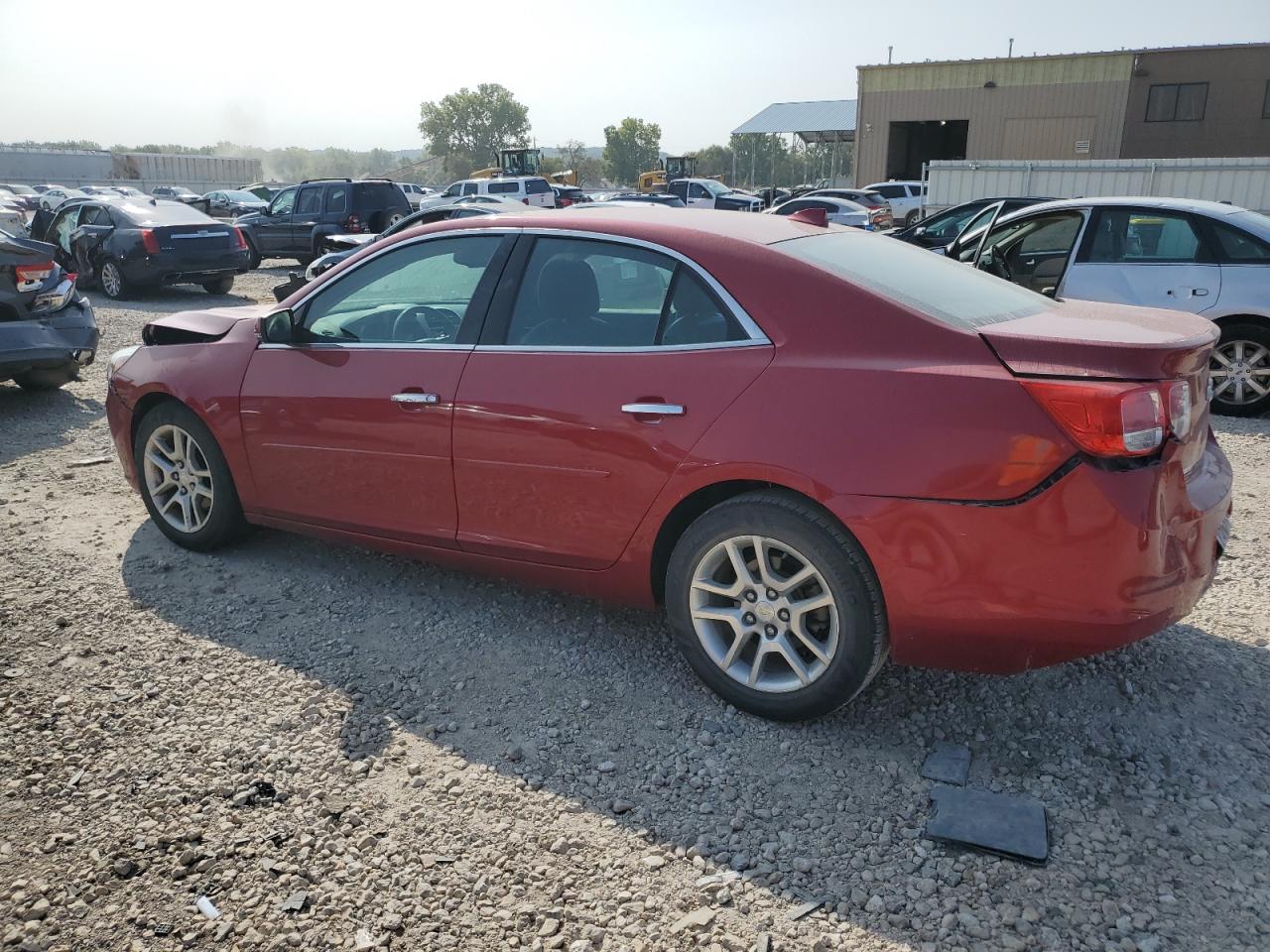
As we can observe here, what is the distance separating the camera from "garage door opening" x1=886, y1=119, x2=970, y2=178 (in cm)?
3875

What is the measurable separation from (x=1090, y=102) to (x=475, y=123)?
9881cm

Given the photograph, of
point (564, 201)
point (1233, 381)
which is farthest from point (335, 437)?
point (564, 201)

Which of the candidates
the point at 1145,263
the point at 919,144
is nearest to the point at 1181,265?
the point at 1145,263

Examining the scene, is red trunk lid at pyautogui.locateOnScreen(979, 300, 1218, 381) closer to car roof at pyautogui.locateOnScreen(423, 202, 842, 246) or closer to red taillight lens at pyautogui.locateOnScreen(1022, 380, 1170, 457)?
red taillight lens at pyautogui.locateOnScreen(1022, 380, 1170, 457)

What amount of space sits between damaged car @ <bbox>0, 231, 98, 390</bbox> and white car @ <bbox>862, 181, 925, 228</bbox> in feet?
84.9

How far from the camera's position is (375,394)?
148 inches

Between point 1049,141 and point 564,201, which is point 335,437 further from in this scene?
point 1049,141

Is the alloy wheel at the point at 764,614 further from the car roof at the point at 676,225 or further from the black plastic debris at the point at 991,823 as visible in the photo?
the car roof at the point at 676,225

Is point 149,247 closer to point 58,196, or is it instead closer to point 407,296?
point 407,296

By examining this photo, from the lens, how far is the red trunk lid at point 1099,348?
2.61 metres

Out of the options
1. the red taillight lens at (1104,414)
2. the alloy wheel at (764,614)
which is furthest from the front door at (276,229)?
the red taillight lens at (1104,414)

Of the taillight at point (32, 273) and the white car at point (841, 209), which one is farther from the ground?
the taillight at point (32, 273)

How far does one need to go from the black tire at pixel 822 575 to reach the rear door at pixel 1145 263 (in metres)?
5.59

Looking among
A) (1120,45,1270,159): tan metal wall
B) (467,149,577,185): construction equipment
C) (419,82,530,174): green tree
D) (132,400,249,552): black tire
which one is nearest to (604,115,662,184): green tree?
(419,82,530,174): green tree
